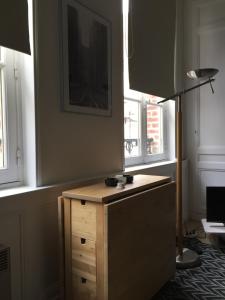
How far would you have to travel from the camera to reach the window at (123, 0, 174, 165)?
10.1 feet

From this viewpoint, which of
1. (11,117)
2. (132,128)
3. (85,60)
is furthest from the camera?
(132,128)

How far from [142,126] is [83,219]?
6.07 ft

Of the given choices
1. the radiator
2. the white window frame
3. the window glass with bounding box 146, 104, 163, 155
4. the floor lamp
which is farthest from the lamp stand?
the radiator

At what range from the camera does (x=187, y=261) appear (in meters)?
Answer: 2.66

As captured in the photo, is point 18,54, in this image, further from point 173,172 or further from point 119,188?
point 173,172

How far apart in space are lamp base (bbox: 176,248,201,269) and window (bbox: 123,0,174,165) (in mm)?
1042

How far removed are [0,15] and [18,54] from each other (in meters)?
0.30

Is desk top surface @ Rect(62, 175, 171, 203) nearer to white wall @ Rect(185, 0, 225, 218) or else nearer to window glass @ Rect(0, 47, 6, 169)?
window glass @ Rect(0, 47, 6, 169)

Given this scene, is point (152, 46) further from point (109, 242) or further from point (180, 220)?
point (109, 242)

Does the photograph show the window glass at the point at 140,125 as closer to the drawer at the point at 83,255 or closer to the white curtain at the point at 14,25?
the white curtain at the point at 14,25

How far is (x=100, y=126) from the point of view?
241cm

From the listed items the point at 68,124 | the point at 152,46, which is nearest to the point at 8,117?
the point at 68,124

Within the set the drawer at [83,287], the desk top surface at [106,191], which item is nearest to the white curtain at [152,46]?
the desk top surface at [106,191]

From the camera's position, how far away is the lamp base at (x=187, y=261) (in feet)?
8.58
